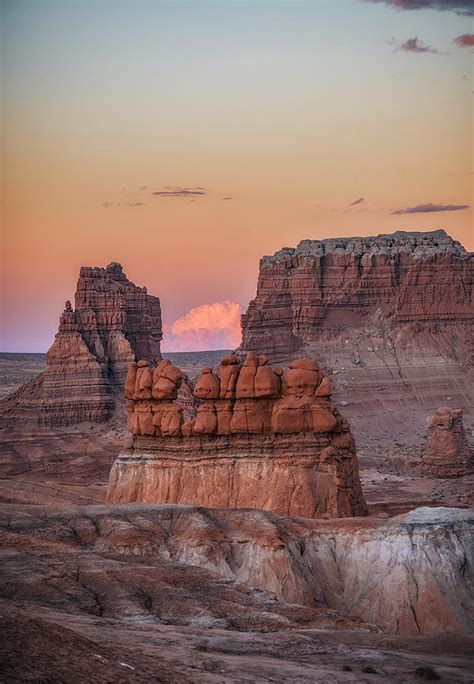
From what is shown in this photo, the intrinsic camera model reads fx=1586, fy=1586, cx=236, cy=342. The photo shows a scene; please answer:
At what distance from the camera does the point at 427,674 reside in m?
32.5

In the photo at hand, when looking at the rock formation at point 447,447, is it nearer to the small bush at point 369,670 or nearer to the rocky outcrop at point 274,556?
the rocky outcrop at point 274,556

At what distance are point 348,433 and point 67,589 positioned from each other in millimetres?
21472

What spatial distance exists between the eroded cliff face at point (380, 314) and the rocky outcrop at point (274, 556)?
8294 centimetres

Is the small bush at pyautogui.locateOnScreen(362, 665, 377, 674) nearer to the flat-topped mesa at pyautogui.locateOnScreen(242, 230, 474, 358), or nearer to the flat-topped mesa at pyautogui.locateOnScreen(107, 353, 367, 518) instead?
the flat-topped mesa at pyautogui.locateOnScreen(107, 353, 367, 518)

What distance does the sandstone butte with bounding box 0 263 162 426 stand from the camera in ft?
412

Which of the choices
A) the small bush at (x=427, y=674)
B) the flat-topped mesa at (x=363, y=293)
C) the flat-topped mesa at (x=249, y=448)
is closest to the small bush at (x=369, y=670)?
the small bush at (x=427, y=674)

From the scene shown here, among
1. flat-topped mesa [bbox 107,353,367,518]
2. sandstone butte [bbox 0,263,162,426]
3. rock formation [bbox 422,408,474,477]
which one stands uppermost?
sandstone butte [bbox 0,263,162,426]

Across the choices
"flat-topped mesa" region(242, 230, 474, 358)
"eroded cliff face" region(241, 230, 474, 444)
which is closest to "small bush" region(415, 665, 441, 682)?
"eroded cliff face" region(241, 230, 474, 444)

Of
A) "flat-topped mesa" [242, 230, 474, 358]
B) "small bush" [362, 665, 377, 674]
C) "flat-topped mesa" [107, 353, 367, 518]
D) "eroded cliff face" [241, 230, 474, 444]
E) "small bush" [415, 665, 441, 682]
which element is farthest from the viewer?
"flat-topped mesa" [242, 230, 474, 358]

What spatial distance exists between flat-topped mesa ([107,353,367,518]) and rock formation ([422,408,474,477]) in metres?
42.9

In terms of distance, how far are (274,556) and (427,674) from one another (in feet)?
60.9

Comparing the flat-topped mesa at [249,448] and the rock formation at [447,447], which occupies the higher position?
the rock formation at [447,447]

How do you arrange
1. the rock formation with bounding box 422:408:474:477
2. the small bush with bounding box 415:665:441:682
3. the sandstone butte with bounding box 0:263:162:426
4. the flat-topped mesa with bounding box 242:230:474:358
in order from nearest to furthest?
the small bush with bounding box 415:665:441:682
the rock formation with bounding box 422:408:474:477
the sandstone butte with bounding box 0:263:162:426
the flat-topped mesa with bounding box 242:230:474:358

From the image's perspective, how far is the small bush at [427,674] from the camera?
1276 inches
